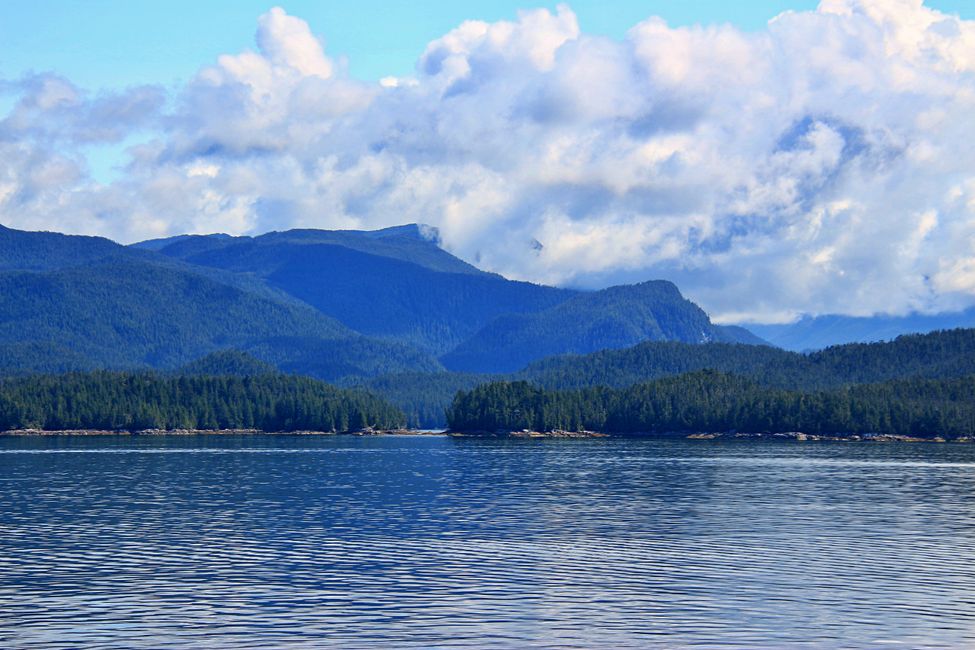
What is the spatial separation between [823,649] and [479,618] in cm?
1665

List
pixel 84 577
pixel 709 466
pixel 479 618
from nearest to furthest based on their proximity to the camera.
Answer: pixel 479 618
pixel 84 577
pixel 709 466

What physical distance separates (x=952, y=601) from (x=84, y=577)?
49.0 m

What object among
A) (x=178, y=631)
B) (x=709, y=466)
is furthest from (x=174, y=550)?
(x=709, y=466)

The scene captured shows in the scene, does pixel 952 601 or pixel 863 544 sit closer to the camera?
pixel 952 601

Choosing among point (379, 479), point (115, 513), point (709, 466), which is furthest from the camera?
point (709, 466)

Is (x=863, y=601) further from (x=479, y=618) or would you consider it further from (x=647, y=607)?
(x=479, y=618)

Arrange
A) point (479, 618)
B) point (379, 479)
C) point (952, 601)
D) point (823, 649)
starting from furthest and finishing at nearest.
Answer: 1. point (379, 479)
2. point (952, 601)
3. point (479, 618)
4. point (823, 649)

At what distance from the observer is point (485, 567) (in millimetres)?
79125

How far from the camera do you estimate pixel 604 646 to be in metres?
55.7

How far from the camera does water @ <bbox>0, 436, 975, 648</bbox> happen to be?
59.2 meters

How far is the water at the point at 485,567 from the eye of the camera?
5916cm

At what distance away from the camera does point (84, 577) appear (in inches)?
2899

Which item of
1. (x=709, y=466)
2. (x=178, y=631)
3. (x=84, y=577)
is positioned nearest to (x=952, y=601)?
(x=178, y=631)

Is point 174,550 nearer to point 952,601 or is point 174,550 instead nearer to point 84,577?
point 84,577
